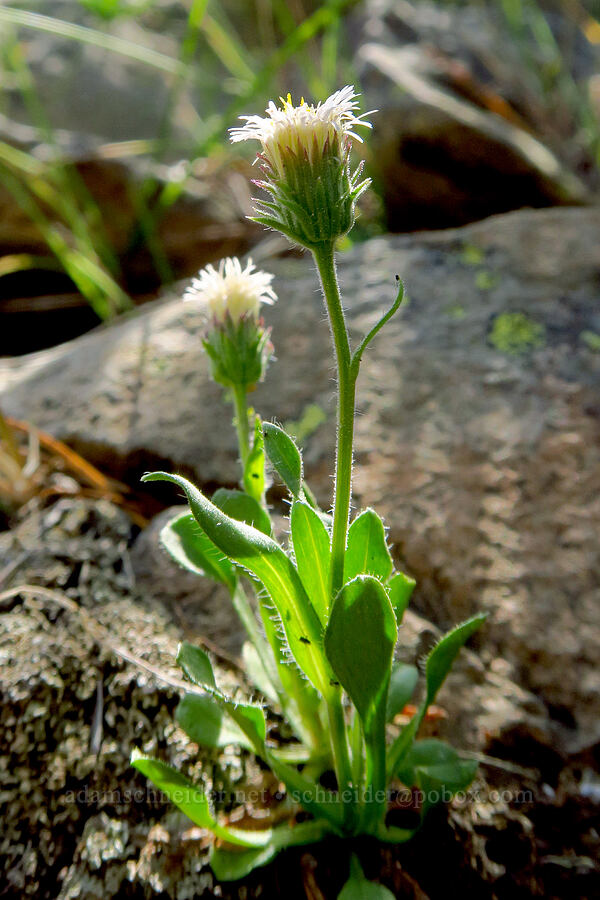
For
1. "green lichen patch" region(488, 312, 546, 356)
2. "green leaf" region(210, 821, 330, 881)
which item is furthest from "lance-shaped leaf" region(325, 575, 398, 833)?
"green lichen patch" region(488, 312, 546, 356)

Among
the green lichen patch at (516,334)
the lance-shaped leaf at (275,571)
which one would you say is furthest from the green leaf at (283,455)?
the green lichen patch at (516,334)

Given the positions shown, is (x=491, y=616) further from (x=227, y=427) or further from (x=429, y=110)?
(x=429, y=110)

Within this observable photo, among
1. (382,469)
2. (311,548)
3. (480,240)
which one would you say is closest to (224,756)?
(311,548)

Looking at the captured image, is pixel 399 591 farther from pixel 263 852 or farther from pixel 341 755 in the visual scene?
pixel 263 852

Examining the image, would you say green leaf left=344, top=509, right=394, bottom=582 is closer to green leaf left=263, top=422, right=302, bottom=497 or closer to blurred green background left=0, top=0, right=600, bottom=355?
green leaf left=263, top=422, right=302, bottom=497

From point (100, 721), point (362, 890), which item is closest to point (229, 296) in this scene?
point (100, 721)
